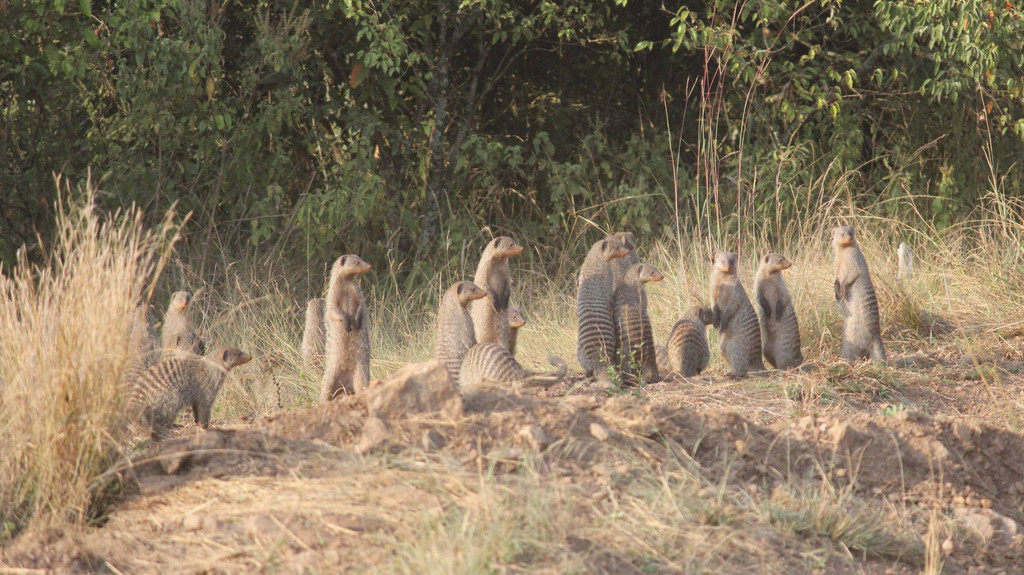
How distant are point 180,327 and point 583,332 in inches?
101

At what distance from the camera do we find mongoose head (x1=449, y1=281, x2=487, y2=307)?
615 cm

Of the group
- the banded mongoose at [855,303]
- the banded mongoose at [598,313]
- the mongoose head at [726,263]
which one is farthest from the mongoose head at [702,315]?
the banded mongoose at [855,303]

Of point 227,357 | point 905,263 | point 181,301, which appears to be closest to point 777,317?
point 905,263

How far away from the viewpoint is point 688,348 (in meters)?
6.46

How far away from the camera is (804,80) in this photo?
34.8ft

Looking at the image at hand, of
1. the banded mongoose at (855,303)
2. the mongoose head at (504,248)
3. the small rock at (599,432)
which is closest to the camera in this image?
the small rock at (599,432)

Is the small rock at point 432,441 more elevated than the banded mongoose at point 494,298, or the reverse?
the banded mongoose at point 494,298

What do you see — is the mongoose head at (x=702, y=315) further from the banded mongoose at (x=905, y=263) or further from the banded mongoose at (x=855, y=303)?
the banded mongoose at (x=905, y=263)

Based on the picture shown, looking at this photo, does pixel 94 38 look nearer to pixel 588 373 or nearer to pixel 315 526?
pixel 588 373

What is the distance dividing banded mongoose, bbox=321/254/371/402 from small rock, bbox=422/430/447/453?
2.30 meters

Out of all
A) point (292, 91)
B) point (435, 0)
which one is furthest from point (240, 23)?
point (435, 0)

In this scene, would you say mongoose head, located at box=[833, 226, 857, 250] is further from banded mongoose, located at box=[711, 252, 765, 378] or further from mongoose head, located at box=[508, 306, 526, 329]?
mongoose head, located at box=[508, 306, 526, 329]

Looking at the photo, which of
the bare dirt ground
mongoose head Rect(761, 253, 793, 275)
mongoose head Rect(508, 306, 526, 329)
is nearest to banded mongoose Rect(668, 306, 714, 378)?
mongoose head Rect(761, 253, 793, 275)

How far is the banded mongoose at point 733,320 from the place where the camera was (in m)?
6.60
